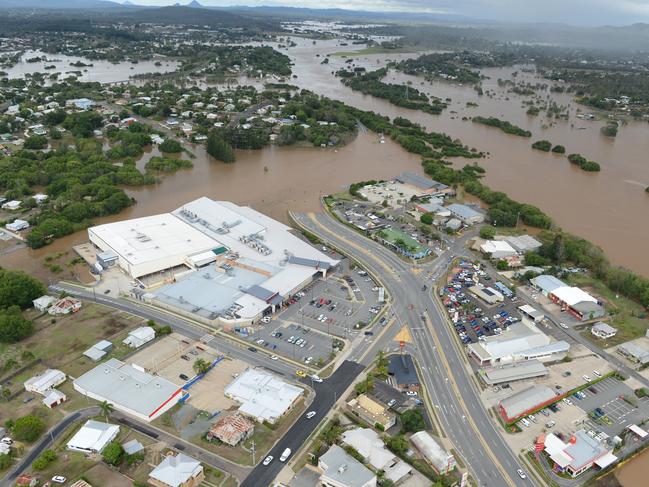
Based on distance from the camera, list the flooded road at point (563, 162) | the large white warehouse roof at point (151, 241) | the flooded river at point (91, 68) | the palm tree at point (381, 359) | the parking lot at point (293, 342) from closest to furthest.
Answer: the palm tree at point (381, 359)
the parking lot at point (293, 342)
the large white warehouse roof at point (151, 241)
the flooded road at point (563, 162)
the flooded river at point (91, 68)

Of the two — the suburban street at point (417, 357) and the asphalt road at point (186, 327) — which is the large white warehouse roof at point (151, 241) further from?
the suburban street at point (417, 357)

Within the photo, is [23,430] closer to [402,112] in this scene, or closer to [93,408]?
[93,408]

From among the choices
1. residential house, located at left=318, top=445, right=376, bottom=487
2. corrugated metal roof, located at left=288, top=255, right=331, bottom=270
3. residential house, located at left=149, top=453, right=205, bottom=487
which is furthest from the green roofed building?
residential house, located at left=149, top=453, right=205, bottom=487

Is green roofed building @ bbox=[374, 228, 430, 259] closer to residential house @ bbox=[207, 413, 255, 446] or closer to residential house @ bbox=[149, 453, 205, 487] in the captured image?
residential house @ bbox=[207, 413, 255, 446]

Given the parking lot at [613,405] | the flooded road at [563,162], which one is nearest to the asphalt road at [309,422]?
the parking lot at [613,405]

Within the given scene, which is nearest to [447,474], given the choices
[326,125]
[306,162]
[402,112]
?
[306,162]

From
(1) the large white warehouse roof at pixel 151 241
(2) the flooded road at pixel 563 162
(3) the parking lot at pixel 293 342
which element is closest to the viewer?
(3) the parking lot at pixel 293 342
